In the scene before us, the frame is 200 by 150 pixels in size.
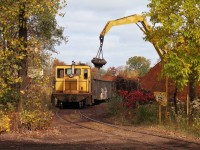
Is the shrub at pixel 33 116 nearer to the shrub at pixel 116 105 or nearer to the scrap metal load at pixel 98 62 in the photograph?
the scrap metal load at pixel 98 62

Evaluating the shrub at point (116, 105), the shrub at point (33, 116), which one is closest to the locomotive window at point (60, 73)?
the shrub at point (116, 105)

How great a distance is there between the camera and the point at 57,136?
1396 centimetres

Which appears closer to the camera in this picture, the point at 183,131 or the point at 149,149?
the point at 149,149

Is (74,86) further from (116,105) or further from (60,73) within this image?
(116,105)

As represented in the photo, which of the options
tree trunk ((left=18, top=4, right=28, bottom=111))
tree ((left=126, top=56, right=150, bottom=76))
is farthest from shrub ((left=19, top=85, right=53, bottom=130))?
tree ((left=126, top=56, right=150, bottom=76))

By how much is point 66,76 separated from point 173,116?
14599mm

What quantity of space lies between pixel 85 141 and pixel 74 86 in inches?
702

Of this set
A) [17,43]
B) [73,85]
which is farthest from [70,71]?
[17,43]

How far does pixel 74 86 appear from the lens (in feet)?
99.8

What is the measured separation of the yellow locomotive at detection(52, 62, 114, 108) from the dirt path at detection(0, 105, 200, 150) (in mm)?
13826

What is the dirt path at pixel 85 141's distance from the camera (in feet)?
36.4

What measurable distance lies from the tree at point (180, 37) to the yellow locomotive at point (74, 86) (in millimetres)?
14448

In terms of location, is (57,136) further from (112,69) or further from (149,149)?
(112,69)

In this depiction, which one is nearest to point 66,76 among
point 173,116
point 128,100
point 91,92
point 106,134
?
point 91,92
